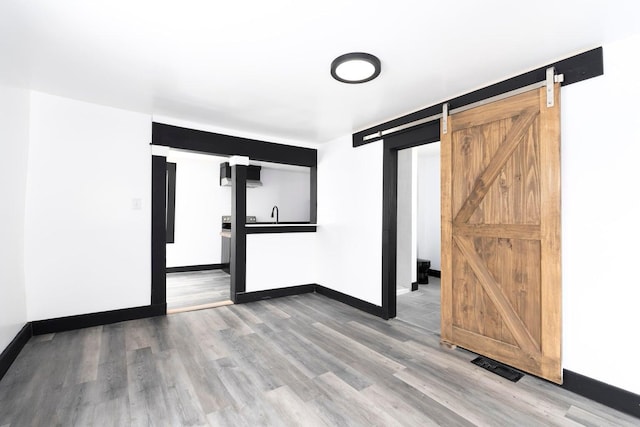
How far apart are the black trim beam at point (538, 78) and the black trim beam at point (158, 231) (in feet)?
9.87

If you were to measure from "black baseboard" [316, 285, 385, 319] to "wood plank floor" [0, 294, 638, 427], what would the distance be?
528 millimetres

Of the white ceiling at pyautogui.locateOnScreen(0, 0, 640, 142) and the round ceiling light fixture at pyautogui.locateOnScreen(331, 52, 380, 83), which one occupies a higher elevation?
the white ceiling at pyautogui.locateOnScreen(0, 0, 640, 142)

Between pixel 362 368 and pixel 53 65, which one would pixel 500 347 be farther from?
pixel 53 65

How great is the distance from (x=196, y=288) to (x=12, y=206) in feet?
9.15

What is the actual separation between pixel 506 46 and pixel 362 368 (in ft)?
8.54

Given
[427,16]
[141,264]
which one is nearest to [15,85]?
[141,264]

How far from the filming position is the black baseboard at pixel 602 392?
1863mm

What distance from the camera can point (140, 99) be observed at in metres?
3.09

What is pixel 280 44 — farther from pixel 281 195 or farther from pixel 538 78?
pixel 281 195

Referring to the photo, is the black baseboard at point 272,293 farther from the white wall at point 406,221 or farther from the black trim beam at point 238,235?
the white wall at point 406,221

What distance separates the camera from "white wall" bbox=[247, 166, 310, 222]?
692 centimetres

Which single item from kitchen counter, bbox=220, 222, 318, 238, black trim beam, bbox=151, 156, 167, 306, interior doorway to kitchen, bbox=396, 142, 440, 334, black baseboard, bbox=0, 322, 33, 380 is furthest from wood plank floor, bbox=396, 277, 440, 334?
black baseboard, bbox=0, 322, 33, 380

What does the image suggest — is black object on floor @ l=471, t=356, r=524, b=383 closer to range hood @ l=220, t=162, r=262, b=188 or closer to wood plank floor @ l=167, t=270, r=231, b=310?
wood plank floor @ l=167, t=270, r=231, b=310

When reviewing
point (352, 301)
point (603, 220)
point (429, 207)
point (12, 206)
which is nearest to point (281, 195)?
point (429, 207)
